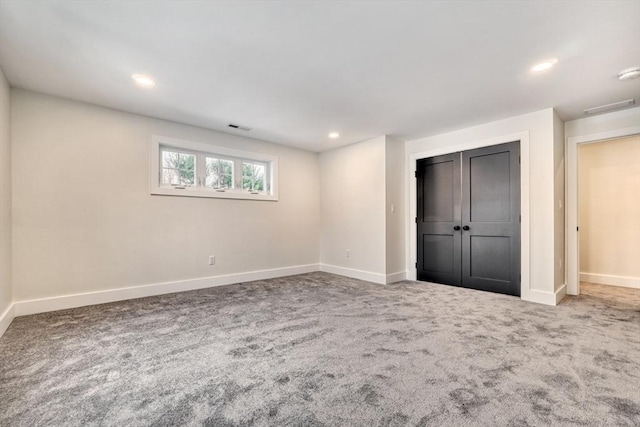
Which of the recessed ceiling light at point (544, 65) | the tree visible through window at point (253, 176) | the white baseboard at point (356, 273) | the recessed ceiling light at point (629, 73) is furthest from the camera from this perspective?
the tree visible through window at point (253, 176)

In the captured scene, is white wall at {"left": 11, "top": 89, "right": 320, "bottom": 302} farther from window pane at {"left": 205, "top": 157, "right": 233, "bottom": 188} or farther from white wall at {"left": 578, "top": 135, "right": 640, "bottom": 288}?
white wall at {"left": 578, "top": 135, "right": 640, "bottom": 288}

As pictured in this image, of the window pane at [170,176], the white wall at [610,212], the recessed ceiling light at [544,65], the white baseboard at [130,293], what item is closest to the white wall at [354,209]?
the white baseboard at [130,293]

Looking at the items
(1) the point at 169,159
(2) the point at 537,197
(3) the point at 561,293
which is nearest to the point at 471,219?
(2) the point at 537,197

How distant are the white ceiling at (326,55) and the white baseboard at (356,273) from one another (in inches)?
99.4

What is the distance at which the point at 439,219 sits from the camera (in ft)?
15.4

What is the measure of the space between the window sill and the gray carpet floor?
151cm

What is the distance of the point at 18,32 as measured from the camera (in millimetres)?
2154

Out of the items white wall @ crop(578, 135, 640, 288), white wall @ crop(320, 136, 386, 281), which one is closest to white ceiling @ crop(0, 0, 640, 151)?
white wall @ crop(320, 136, 386, 281)

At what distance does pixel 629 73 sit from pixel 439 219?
2.62 m

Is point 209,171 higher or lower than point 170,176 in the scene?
higher

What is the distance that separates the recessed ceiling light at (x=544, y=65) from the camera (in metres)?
2.51

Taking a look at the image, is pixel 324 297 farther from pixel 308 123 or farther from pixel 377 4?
pixel 377 4

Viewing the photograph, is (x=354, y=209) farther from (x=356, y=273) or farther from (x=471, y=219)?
(x=471, y=219)

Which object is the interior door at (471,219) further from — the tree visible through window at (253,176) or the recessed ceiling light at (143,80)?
the recessed ceiling light at (143,80)
